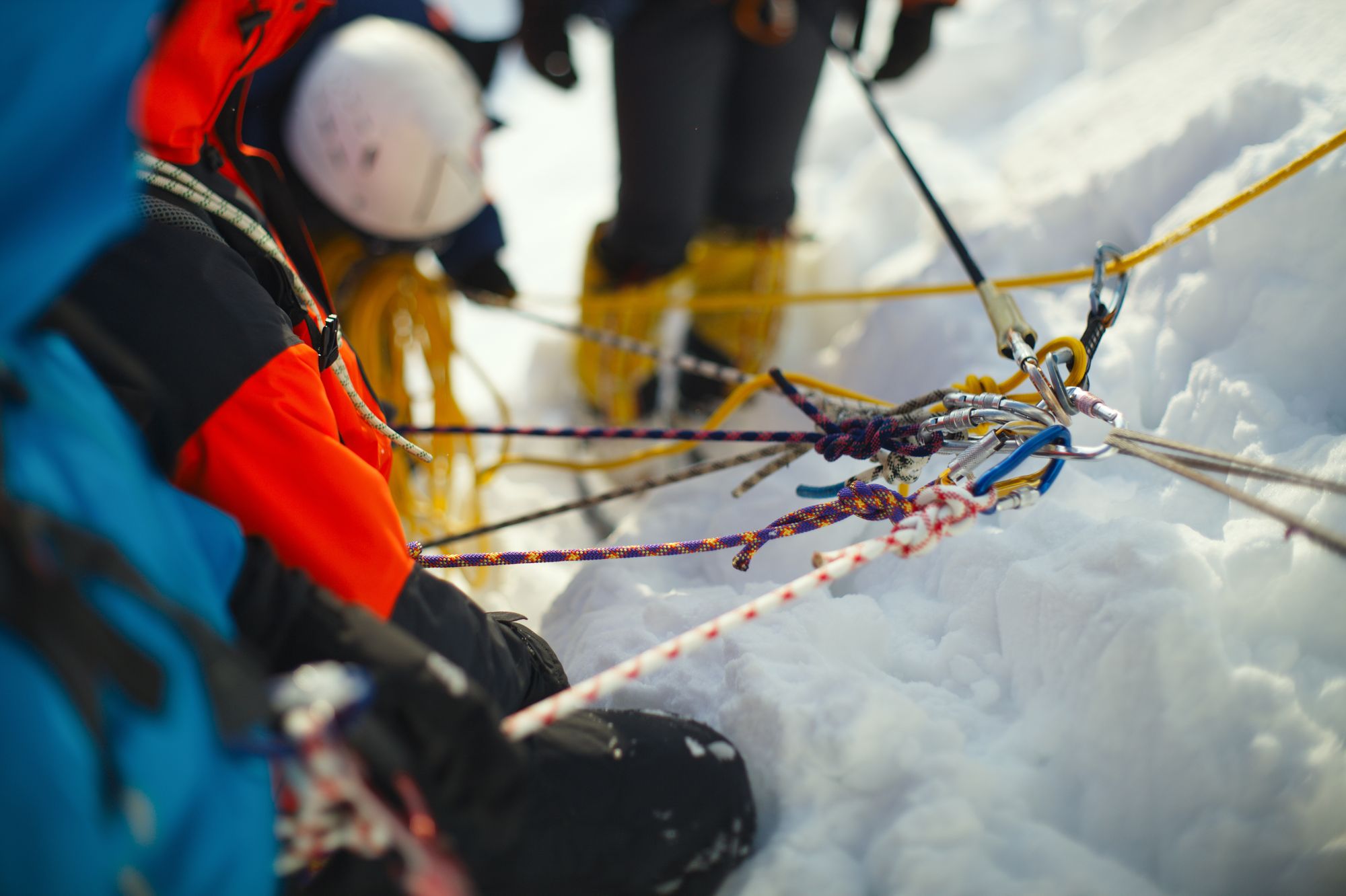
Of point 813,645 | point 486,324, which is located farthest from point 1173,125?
point 486,324

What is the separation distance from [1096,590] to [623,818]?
17.5 inches

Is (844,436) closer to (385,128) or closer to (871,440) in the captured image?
(871,440)

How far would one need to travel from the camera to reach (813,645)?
0.82 m

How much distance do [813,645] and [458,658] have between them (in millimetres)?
333

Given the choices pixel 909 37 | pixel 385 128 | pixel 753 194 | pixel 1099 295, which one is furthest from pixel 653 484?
pixel 909 37

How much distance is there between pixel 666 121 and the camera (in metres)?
1.44

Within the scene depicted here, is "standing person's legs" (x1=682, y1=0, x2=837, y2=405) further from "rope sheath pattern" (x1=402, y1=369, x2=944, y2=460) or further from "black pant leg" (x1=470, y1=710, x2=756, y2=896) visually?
"black pant leg" (x1=470, y1=710, x2=756, y2=896)

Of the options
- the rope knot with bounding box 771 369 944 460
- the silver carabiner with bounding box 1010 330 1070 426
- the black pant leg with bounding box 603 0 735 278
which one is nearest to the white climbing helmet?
the black pant leg with bounding box 603 0 735 278

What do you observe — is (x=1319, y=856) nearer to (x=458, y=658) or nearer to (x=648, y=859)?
(x=648, y=859)

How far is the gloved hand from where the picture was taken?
158cm

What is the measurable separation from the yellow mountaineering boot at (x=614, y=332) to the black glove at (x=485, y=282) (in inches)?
5.6

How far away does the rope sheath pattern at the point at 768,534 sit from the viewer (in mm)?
747

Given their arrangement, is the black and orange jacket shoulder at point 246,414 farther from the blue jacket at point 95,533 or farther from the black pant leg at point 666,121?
the black pant leg at point 666,121

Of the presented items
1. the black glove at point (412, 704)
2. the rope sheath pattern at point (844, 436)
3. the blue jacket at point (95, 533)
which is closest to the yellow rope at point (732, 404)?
the rope sheath pattern at point (844, 436)
